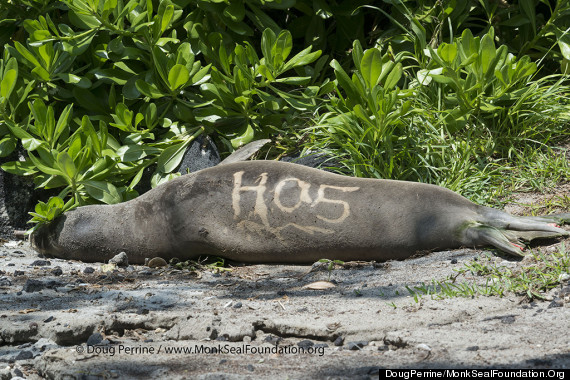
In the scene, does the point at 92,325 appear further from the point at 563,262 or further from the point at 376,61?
the point at 376,61

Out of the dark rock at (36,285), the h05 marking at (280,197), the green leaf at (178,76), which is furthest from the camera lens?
the green leaf at (178,76)

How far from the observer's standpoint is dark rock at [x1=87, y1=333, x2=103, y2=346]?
2.74m

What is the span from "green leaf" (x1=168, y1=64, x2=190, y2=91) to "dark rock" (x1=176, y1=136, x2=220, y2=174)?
0.43m

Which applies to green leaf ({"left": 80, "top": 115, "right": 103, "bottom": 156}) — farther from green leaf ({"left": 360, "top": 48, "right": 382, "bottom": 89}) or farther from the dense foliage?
green leaf ({"left": 360, "top": 48, "right": 382, "bottom": 89})

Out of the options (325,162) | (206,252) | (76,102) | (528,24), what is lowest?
(206,252)

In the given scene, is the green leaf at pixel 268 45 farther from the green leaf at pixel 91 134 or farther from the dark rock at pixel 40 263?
the dark rock at pixel 40 263

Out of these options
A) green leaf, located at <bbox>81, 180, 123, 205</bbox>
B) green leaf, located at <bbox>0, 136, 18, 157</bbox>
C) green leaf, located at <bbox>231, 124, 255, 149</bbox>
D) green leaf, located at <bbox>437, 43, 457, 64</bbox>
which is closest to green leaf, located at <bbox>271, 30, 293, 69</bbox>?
green leaf, located at <bbox>231, 124, 255, 149</bbox>

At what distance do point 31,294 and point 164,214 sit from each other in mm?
1042

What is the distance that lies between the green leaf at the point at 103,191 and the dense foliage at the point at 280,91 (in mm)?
11

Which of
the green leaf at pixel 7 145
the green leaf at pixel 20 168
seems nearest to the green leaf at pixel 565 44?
the green leaf at pixel 20 168

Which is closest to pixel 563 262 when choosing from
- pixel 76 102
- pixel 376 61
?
pixel 376 61

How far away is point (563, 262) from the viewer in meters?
3.13

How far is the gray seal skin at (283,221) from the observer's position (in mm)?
3807

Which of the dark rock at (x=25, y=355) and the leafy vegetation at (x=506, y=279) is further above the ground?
the leafy vegetation at (x=506, y=279)
